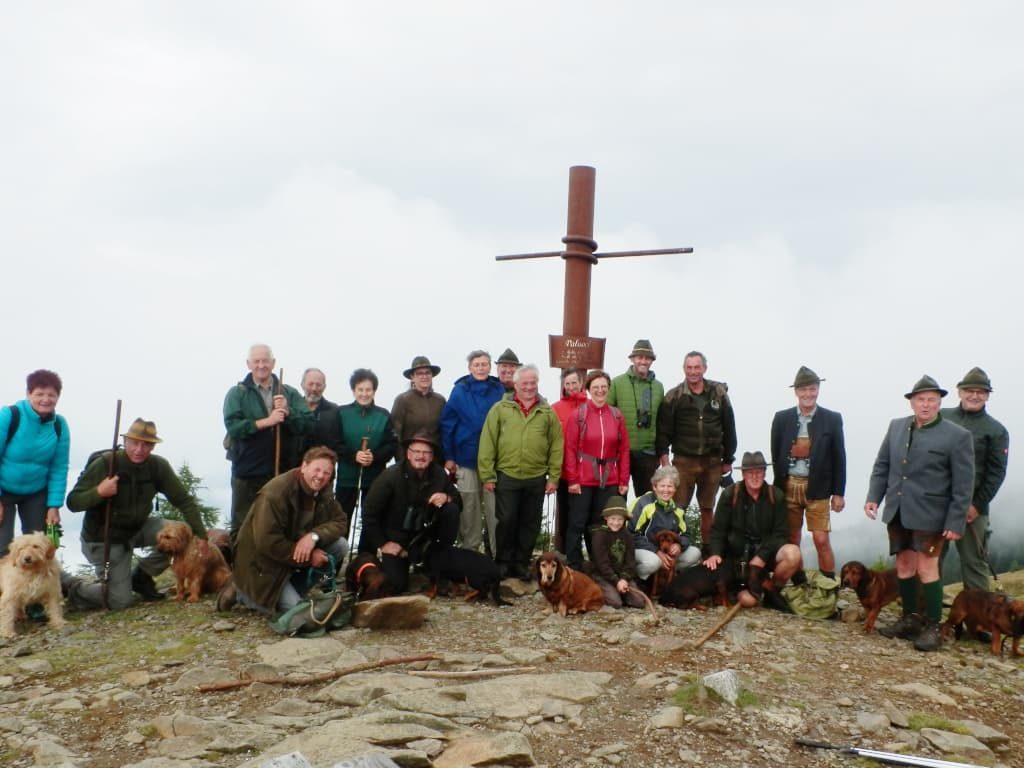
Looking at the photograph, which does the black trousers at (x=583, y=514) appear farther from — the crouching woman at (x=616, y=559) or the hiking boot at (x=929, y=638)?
the hiking boot at (x=929, y=638)

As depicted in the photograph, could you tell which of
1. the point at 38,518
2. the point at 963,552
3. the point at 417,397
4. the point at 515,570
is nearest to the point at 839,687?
the point at 963,552

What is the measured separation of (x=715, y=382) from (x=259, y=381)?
17.3 ft

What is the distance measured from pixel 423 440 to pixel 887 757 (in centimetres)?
511

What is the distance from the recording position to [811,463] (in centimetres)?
902

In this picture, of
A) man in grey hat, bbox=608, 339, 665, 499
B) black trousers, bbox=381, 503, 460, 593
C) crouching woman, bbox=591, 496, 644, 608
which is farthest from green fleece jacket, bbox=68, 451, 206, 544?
man in grey hat, bbox=608, 339, 665, 499

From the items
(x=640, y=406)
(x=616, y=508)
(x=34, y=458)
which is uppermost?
(x=640, y=406)

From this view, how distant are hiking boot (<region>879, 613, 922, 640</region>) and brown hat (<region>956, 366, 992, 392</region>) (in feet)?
7.91

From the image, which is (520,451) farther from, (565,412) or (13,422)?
(13,422)

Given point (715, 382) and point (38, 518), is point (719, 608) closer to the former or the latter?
point (715, 382)

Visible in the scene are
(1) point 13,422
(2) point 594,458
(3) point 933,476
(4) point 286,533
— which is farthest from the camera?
(2) point 594,458

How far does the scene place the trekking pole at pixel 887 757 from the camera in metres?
5.00

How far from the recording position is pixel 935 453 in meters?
7.67

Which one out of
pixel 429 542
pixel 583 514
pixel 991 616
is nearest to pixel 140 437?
pixel 429 542

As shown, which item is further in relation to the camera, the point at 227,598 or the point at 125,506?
the point at 125,506
